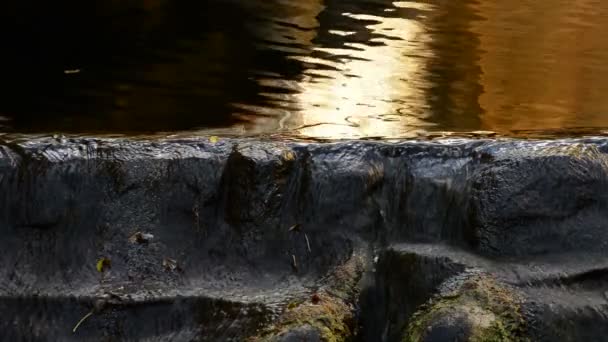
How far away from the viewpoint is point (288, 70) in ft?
23.1

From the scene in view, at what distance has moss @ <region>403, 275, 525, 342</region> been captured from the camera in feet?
13.1

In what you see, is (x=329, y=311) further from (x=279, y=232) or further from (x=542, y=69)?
(x=542, y=69)

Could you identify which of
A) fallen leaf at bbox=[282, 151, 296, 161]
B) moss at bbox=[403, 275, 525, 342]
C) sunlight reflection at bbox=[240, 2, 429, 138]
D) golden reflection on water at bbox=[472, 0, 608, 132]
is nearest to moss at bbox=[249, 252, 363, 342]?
moss at bbox=[403, 275, 525, 342]

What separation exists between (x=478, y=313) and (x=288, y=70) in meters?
3.34

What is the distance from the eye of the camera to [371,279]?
4.41 m

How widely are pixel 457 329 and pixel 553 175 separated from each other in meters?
0.86

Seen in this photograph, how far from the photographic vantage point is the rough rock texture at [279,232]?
430 cm

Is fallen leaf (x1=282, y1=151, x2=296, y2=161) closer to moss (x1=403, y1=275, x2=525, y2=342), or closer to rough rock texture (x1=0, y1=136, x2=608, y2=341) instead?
rough rock texture (x1=0, y1=136, x2=608, y2=341)

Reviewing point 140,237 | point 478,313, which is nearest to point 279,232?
point 140,237

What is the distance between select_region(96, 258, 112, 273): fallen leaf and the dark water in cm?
87

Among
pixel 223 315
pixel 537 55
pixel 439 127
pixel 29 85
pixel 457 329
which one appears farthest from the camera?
pixel 537 55

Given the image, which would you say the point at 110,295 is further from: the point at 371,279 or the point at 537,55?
the point at 537,55

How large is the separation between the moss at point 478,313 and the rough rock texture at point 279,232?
0.10 feet

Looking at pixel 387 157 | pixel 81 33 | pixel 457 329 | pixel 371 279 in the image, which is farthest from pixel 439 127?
pixel 81 33
